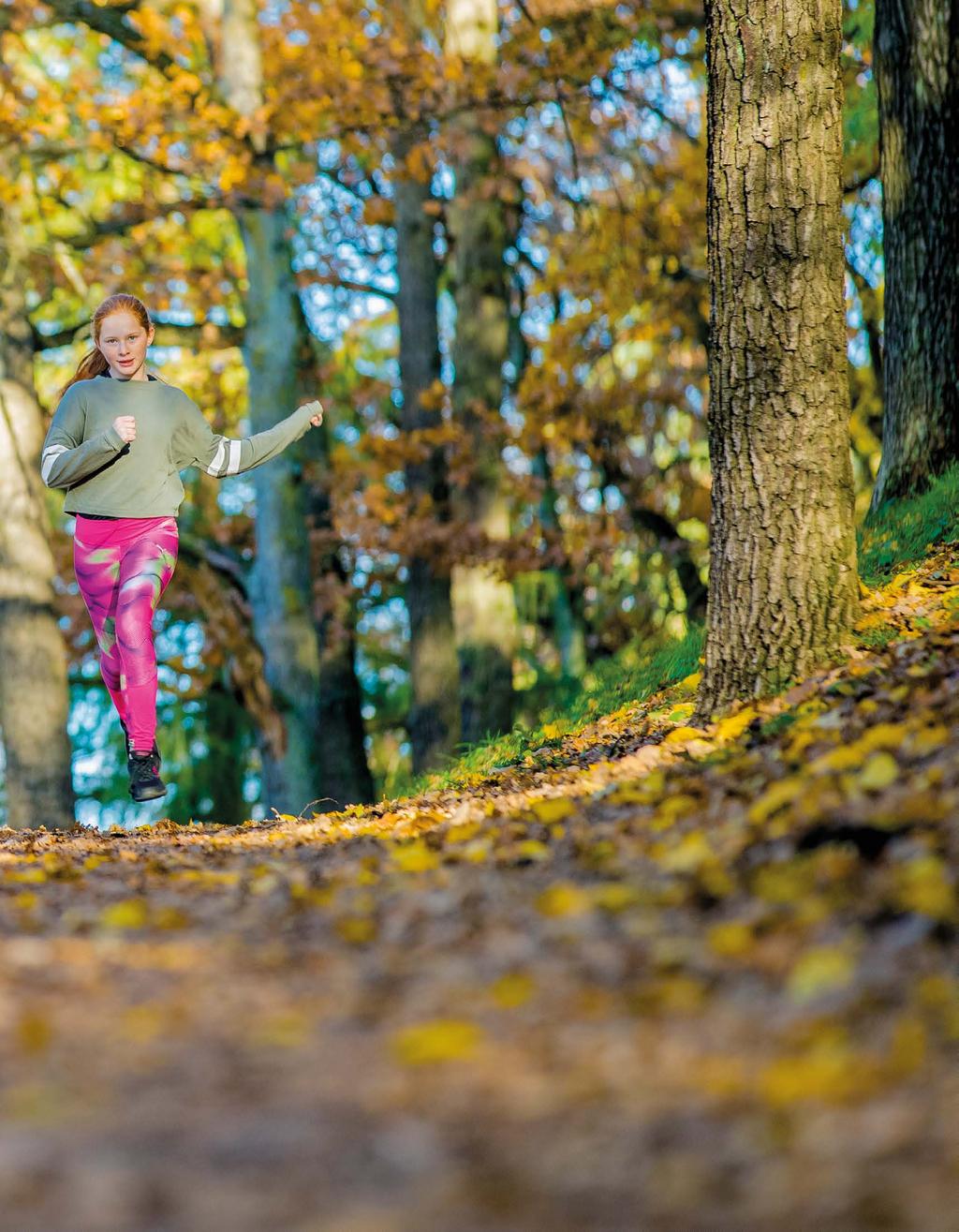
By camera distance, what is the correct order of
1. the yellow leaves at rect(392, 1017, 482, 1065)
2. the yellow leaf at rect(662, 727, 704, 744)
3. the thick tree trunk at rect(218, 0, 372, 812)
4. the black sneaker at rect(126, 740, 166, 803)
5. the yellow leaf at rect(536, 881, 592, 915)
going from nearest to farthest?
the yellow leaves at rect(392, 1017, 482, 1065), the yellow leaf at rect(536, 881, 592, 915), the yellow leaf at rect(662, 727, 704, 744), the black sneaker at rect(126, 740, 166, 803), the thick tree trunk at rect(218, 0, 372, 812)

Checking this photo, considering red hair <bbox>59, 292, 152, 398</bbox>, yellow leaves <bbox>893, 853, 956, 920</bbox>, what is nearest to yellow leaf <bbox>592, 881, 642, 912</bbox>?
yellow leaves <bbox>893, 853, 956, 920</bbox>

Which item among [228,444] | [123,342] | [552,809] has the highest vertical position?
[123,342]

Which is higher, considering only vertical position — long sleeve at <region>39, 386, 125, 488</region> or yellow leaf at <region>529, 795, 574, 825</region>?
long sleeve at <region>39, 386, 125, 488</region>

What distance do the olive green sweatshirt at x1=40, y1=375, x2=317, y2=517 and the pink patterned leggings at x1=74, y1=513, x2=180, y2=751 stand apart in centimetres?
10

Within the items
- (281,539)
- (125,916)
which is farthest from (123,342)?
(281,539)

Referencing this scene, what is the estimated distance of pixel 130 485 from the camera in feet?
21.5

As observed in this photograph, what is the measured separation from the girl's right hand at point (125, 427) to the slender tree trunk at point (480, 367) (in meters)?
5.89

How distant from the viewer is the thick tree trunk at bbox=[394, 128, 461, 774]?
12914 mm

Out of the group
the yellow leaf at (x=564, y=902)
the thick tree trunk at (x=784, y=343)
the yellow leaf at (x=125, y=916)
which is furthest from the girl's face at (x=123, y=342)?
the yellow leaf at (x=564, y=902)

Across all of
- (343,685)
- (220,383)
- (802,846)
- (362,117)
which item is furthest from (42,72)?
(802,846)

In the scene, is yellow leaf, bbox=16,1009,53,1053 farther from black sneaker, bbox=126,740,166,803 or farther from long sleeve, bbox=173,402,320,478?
long sleeve, bbox=173,402,320,478

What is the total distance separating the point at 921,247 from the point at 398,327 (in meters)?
7.04

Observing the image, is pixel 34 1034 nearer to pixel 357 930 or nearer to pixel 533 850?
pixel 357 930

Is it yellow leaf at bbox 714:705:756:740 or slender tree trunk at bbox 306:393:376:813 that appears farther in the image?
slender tree trunk at bbox 306:393:376:813
